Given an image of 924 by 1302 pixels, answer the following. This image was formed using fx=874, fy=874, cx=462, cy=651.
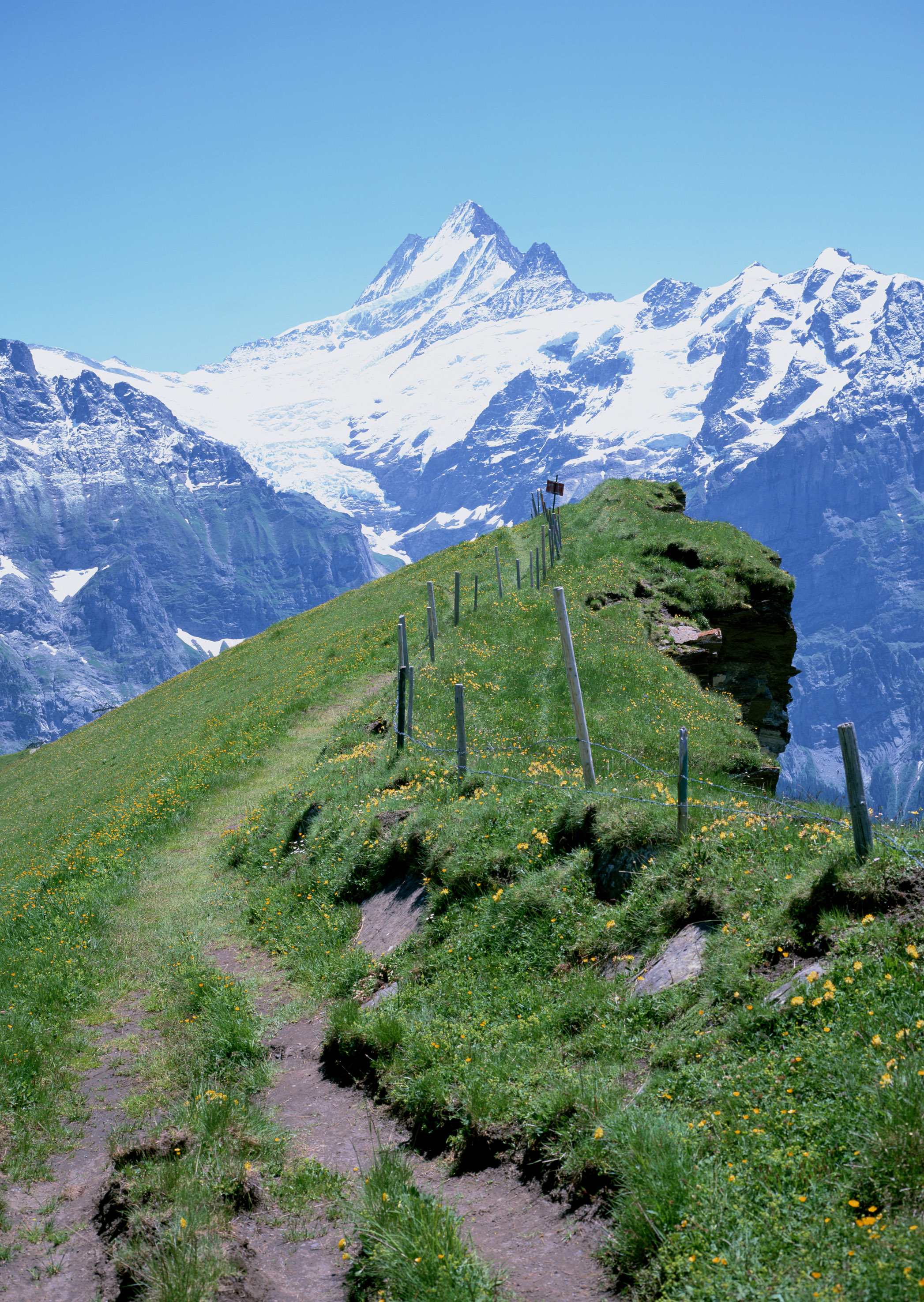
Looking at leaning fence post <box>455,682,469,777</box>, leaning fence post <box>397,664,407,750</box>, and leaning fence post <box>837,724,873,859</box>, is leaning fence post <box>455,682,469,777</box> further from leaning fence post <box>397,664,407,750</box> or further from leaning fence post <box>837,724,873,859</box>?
leaning fence post <box>837,724,873,859</box>

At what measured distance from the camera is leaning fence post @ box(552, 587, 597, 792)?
45.3 feet

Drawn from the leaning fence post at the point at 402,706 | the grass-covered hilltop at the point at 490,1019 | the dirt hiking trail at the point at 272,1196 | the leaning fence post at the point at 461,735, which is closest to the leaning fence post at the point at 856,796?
the grass-covered hilltop at the point at 490,1019

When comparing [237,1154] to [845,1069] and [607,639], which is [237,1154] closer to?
[845,1069]

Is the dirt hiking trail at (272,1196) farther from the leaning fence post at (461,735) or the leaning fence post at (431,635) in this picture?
the leaning fence post at (431,635)

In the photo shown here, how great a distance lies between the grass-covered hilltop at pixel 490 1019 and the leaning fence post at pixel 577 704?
0.94ft

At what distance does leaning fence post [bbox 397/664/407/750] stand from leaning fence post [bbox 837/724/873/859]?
11.7 m

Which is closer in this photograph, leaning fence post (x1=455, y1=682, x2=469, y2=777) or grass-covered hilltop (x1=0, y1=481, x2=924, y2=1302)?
grass-covered hilltop (x1=0, y1=481, x2=924, y2=1302)

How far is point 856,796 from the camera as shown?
8.45m

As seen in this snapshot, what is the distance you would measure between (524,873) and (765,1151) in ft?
20.1

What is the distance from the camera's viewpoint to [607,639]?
2792cm

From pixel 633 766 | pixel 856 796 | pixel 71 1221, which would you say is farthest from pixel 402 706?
pixel 71 1221

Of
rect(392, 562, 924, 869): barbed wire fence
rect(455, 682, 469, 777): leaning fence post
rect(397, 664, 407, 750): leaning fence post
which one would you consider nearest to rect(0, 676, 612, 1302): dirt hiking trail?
rect(392, 562, 924, 869): barbed wire fence

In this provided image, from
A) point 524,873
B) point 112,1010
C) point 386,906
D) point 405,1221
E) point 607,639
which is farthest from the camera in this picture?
point 607,639

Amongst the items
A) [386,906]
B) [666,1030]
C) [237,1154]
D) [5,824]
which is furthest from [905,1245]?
[5,824]
